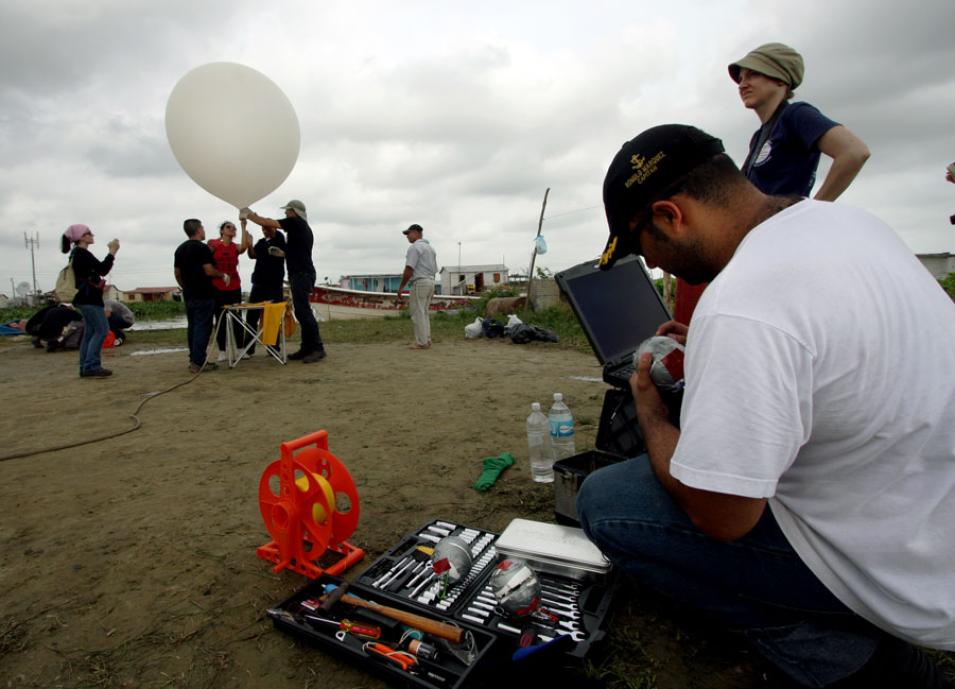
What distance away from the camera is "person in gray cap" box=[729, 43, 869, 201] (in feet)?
7.39

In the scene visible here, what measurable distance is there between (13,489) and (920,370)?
4.24m

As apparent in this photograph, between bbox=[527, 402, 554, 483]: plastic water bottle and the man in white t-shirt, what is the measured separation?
5.49 ft

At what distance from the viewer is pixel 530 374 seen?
6.25 m

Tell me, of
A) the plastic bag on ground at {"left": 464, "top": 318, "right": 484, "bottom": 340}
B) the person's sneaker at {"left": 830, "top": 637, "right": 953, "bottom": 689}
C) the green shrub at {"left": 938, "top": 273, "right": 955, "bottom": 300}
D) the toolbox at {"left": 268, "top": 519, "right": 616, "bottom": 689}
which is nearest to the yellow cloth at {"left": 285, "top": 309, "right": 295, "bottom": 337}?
the plastic bag on ground at {"left": 464, "top": 318, "right": 484, "bottom": 340}

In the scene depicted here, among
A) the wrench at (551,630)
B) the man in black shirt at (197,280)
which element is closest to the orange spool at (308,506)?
the wrench at (551,630)

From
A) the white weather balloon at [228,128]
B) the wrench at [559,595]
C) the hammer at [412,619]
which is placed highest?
the white weather balloon at [228,128]

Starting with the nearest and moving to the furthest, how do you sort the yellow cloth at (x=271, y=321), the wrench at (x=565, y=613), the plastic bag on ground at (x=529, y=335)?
the wrench at (x=565, y=613) < the yellow cloth at (x=271, y=321) < the plastic bag on ground at (x=529, y=335)

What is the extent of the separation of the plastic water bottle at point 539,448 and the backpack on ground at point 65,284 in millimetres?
5633

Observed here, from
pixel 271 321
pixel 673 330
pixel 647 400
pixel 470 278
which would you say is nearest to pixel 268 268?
pixel 271 321

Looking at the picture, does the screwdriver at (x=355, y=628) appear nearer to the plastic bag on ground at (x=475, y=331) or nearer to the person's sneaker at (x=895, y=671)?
the person's sneaker at (x=895, y=671)

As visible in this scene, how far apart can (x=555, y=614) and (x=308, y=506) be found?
3.35 feet

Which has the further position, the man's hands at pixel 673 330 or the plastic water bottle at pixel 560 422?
the plastic water bottle at pixel 560 422

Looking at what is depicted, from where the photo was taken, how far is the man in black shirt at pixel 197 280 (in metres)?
6.32

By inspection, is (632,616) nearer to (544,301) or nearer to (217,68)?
(217,68)
